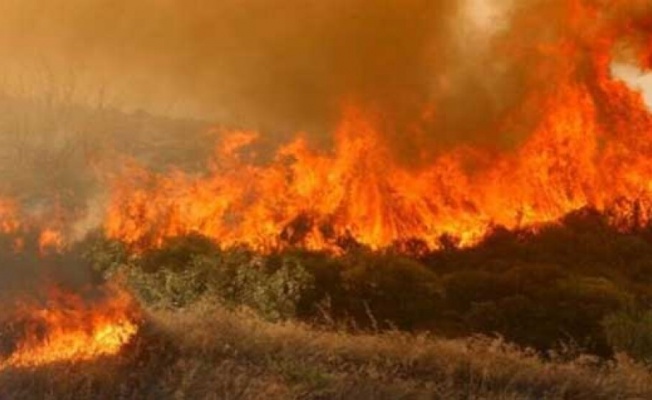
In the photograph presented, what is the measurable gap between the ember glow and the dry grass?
7157 millimetres

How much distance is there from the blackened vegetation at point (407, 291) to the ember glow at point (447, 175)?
980mm

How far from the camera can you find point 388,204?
2141 cm

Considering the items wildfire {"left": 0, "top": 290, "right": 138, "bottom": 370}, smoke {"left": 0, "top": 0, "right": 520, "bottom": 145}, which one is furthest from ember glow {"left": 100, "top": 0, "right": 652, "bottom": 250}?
wildfire {"left": 0, "top": 290, "right": 138, "bottom": 370}

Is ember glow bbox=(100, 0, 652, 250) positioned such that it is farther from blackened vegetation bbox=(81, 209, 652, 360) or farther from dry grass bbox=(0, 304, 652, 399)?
dry grass bbox=(0, 304, 652, 399)

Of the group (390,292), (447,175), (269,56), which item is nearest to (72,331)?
(390,292)

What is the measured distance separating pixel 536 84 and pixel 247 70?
8.73 metres

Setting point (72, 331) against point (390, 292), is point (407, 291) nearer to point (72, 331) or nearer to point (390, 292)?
point (390, 292)

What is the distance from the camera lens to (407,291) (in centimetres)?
1803

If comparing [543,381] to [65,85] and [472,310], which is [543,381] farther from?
[65,85]

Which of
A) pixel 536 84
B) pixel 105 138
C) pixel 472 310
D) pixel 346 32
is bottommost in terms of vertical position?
pixel 472 310

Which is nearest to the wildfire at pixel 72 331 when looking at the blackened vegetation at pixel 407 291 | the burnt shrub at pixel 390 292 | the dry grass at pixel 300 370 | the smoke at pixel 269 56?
the dry grass at pixel 300 370

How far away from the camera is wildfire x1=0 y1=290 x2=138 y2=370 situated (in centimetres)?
1054

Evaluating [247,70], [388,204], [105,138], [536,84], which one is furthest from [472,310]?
[247,70]

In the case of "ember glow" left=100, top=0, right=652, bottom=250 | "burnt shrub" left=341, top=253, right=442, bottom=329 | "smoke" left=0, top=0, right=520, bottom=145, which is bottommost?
"burnt shrub" left=341, top=253, right=442, bottom=329
